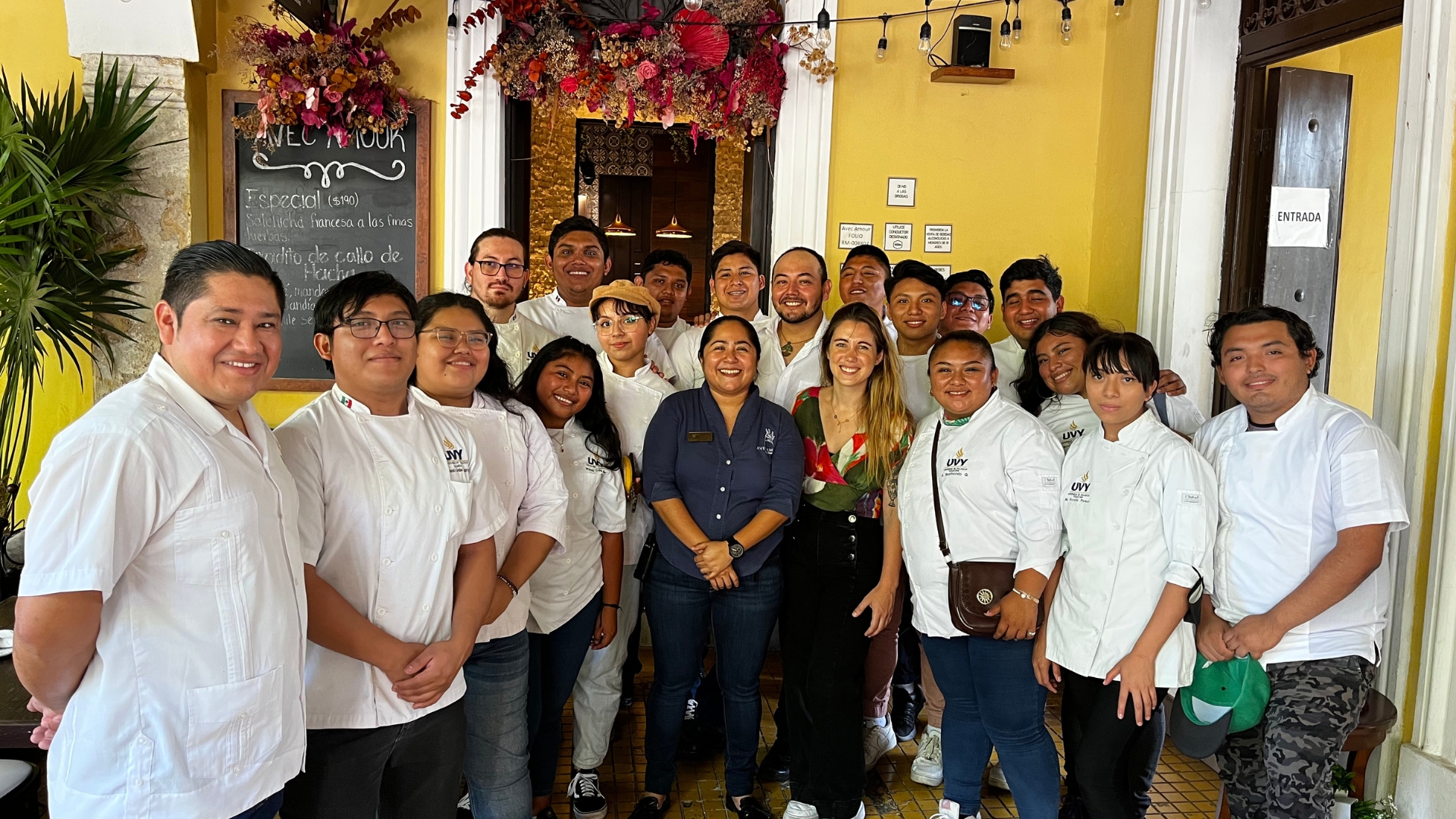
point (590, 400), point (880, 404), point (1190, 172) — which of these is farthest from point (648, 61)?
point (1190, 172)

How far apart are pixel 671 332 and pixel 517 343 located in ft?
2.10

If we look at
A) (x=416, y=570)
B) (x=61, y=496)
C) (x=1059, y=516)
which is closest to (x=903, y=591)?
(x=1059, y=516)

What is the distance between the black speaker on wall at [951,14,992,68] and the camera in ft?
13.2

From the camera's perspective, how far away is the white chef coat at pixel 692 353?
10.5 feet

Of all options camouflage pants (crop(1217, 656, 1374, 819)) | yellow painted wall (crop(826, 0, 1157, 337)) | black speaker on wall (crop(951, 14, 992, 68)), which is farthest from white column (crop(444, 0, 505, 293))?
camouflage pants (crop(1217, 656, 1374, 819))

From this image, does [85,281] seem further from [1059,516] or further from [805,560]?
[1059,516]

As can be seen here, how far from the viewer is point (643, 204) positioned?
32.5ft

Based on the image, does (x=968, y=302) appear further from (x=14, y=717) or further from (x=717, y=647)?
(x=14, y=717)

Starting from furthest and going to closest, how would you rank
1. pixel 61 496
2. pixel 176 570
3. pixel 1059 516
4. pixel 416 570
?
pixel 1059 516
pixel 416 570
pixel 176 570
pixel 61 496

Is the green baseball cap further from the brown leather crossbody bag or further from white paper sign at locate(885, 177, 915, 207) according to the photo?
white paper sign at locate(885, 177, 915, 207)

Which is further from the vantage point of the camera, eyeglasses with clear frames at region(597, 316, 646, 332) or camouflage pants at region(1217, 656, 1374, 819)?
eyeglasses with clear frames at region(597, 316, 646, 332)

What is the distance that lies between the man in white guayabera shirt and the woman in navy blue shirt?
1254 millimetres

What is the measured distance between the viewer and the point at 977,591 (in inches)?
95.0

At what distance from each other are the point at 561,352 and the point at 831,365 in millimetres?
748
